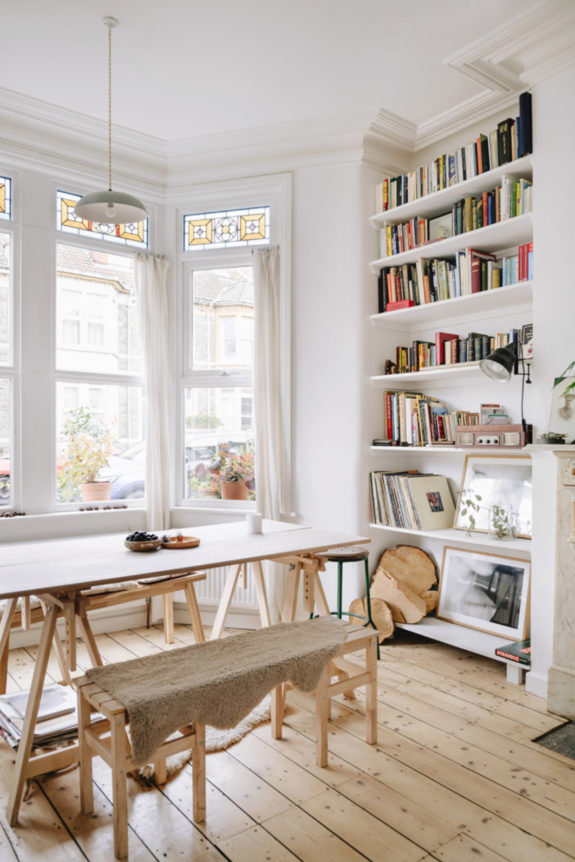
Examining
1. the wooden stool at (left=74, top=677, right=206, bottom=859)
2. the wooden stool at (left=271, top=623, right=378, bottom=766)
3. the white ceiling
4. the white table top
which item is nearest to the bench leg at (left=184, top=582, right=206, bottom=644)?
the white table top

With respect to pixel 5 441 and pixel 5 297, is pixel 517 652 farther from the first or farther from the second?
pixel 5 297

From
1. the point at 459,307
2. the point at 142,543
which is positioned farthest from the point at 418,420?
the point at 142,543

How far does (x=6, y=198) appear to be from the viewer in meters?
3.86

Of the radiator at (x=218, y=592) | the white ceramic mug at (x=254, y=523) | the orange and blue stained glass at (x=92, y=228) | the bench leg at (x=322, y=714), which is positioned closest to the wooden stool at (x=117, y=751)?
the bench leg at (x=322, y=714)

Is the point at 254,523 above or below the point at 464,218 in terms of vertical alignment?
below

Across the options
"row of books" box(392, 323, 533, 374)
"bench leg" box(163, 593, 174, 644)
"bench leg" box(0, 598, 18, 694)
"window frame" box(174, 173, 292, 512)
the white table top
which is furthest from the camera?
"window frame" box(174, 173, 292, 512)

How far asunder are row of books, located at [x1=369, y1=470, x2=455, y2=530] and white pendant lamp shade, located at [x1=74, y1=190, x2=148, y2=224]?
209cm

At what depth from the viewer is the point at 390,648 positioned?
3.66 metres

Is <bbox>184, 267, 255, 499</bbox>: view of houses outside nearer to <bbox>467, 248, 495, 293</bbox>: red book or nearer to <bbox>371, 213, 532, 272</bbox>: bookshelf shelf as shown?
<bbox>371, 213, 532, 272</bbox>: bookshelf shelf

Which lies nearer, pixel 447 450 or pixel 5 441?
pixel 447 450

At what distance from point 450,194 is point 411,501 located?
1784mm

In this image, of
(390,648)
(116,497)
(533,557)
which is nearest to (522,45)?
(533,557)

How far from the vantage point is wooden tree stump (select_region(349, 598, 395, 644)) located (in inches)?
146

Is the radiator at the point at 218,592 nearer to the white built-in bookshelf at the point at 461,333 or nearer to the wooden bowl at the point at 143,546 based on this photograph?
the white built-in bookshelf at the point at 461,333
